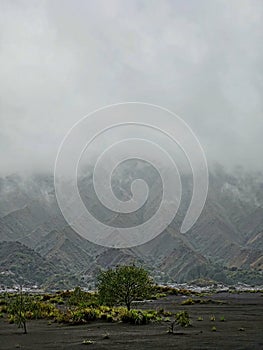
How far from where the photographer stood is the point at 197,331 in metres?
31.2

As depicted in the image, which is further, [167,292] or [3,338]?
[167,292]

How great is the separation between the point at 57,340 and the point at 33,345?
199cm

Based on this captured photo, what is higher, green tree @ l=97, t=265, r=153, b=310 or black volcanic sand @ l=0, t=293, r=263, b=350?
green tree @ l=97, t=265, r=153, b=310

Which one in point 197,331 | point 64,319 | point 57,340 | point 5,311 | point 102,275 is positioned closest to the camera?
point 57,340

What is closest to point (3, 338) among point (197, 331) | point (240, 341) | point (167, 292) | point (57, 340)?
point (57, 340)

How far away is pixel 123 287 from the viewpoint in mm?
46844

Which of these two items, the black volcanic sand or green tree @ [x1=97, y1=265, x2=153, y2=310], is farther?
green tree @ [x1=97, y1=265, x2=153, y2=310]

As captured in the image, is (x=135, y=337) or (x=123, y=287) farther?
(x=123, y=287)

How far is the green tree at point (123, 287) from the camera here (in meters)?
46.6

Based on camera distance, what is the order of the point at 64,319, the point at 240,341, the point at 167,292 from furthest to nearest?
the point at 167,292
the point at 64,319
the point at 240,341

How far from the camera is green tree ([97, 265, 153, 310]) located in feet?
153

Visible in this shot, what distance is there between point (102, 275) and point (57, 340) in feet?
64.6

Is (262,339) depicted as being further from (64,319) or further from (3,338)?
(64,319)

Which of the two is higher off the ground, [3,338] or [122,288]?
[122,288]
